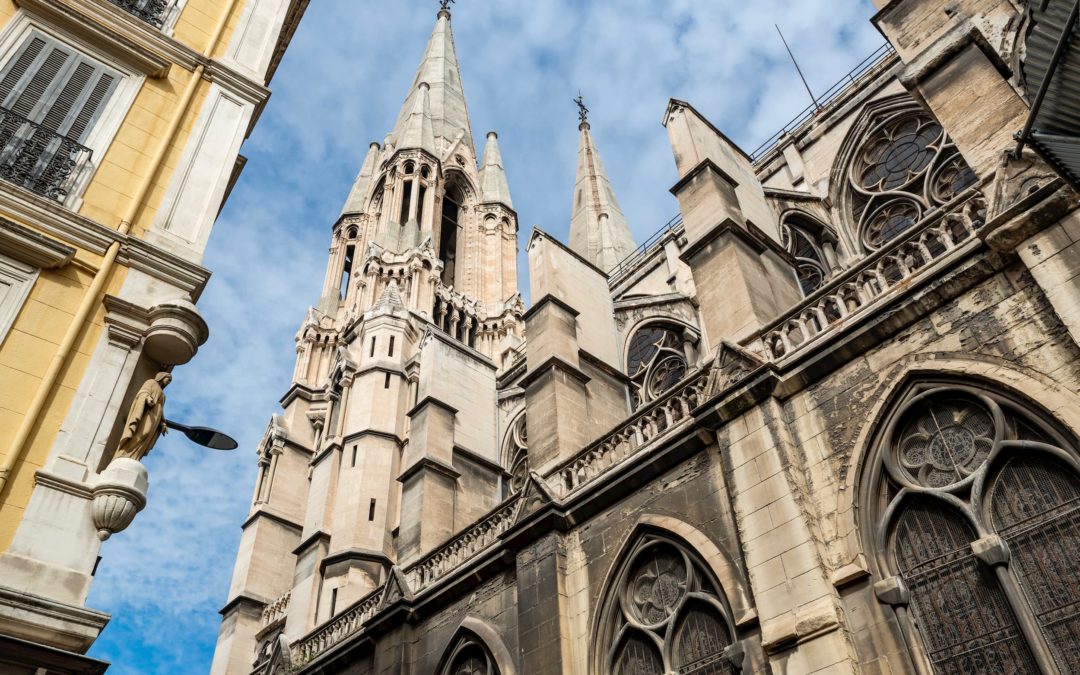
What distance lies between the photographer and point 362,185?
131 ft

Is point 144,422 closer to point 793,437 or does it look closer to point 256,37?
point 256,37

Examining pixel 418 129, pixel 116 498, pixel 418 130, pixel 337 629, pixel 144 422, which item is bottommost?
pixel 116 498

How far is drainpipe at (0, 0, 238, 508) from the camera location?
260 inches

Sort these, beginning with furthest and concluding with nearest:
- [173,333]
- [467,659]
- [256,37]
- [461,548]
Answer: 1. [461,548]
2. [467,659]
3. [256,37]
4. [173,333]

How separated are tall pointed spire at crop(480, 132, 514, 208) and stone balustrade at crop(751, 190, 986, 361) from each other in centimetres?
2803

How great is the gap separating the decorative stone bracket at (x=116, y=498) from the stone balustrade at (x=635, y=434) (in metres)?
6.35

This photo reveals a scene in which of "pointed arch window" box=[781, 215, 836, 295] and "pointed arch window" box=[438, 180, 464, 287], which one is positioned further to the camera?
"pointed arch window" box=[438, 180, 464, 287]

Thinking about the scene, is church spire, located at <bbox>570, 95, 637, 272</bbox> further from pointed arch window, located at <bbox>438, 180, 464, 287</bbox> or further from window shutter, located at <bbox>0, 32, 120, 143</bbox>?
window shutter, located at <bbox>0, 32, 120, 143</bbox>

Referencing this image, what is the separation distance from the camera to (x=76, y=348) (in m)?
7.36

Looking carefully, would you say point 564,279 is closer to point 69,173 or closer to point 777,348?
point 777,348

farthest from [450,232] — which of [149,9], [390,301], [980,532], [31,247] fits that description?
[980,532]

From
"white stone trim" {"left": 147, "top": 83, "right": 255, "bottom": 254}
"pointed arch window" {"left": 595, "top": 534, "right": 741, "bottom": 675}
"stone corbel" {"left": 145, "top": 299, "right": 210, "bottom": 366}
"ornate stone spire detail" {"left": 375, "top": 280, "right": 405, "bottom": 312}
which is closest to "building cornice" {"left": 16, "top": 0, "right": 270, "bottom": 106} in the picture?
"white stone trim" {"left": 147, "top": 83, "right": 255, "bottom": 254}

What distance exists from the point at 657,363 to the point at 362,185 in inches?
1034

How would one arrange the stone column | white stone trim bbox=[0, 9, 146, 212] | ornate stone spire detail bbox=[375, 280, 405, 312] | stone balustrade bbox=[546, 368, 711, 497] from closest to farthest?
white stone trim bbox=[0, 9, 146, 212], the stone column, stone balustrade bbox=[546, 368, 711, 497], ornate stone spire detail bbox=[375, 280, 405, 312]
